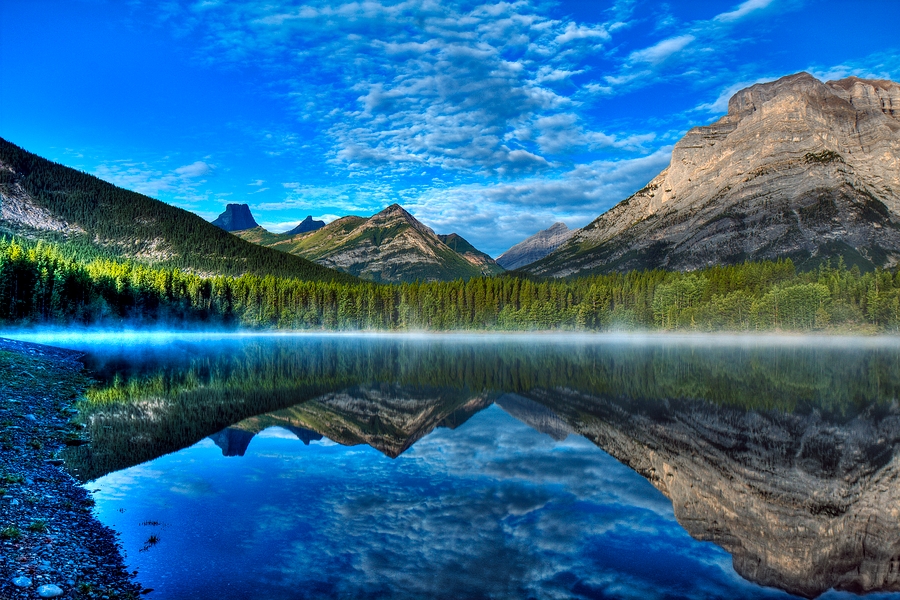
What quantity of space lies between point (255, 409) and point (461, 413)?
14.7 m

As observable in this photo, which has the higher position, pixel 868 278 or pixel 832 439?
pixel 868 278

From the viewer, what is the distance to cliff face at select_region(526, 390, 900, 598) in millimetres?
14414

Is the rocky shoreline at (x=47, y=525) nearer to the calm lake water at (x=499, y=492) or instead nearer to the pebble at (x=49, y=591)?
the pebble at (x=49, y=591)

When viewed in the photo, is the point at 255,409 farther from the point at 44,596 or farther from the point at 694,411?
the point at 694,411

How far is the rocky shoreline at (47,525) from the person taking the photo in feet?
37.0

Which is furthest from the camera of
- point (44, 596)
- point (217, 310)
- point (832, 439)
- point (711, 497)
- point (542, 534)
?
point (217, 310)

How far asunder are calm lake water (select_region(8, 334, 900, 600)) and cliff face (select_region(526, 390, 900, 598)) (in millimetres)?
103

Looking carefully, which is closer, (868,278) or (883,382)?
(883,382)

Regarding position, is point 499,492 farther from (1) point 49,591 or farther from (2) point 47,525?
(2) point 47,525

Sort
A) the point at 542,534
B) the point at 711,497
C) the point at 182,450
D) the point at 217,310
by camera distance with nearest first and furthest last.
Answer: the point at 542,534, the point at 711,497, the point at 182,450, the point at 217,310

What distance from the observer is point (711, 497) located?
1884cm

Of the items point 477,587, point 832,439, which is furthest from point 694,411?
point 477,587

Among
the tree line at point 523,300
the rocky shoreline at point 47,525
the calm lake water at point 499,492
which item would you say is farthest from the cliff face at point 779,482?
the tree line at point 523,300

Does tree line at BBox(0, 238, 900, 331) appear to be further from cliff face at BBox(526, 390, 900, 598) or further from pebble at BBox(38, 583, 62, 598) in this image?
cliff face at BBox(526, 390, 900, 598)
